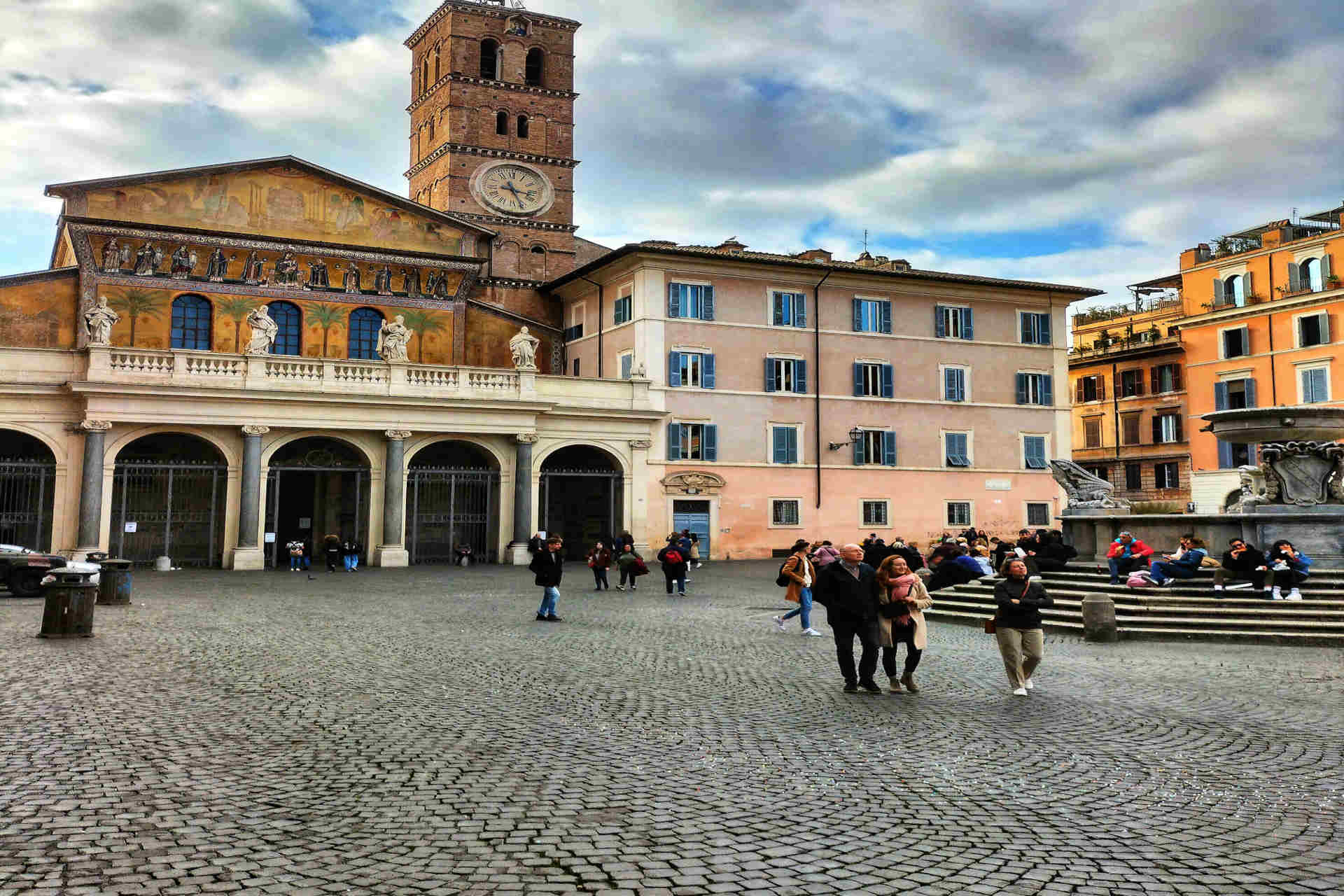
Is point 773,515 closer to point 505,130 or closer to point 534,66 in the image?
point 505,130

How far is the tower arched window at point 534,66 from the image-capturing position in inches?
2253

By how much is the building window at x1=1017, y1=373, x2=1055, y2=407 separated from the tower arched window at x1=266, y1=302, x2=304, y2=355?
86.2 feet

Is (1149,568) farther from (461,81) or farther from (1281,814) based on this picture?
(461,81)

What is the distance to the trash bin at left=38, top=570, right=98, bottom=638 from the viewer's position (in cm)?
1326

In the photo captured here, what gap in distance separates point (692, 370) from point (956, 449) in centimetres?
1075

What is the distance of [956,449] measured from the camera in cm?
3984

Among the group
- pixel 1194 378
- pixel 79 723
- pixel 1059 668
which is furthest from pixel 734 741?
pixel 1194 378

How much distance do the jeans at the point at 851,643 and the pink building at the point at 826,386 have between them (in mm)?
25218

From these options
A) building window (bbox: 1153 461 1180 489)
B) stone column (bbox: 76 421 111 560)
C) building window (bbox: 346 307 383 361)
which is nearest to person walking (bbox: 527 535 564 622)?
stone column (bbox: 76 421 111 560)

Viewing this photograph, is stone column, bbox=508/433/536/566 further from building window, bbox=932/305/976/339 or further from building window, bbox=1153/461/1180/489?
building window, bbox=1153/461/1180/489

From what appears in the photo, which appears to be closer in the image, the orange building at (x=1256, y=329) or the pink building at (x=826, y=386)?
the pink building at (x=826, y=386)

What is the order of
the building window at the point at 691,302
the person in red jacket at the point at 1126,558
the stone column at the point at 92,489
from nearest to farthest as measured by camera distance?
the person in red jacket at the point at 1126,558
the stone column at the point at 92,489
the building window at the point at 691,302

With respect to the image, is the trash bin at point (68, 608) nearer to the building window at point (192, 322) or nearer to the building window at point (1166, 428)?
the building window at point (192, 322)

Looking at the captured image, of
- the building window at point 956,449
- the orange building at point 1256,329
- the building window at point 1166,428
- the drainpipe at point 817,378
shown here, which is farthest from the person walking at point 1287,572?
the building window at point 1166,428
